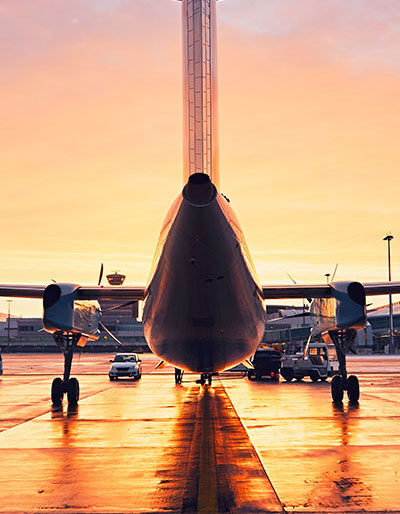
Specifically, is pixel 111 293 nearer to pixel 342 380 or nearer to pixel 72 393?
pixel 72 393

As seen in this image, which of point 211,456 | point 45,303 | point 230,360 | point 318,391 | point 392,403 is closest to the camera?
point 211,456

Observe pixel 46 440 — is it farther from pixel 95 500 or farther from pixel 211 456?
pixel 95 500

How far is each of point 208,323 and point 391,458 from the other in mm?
4186

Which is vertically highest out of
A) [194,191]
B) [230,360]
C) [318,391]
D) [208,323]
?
[194,191]

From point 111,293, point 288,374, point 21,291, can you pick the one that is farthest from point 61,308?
point 288,374

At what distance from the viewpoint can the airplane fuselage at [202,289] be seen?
28.7 ft

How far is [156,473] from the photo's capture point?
965cm

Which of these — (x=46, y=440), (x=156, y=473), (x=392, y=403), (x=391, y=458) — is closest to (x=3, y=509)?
(x=156, y=473)

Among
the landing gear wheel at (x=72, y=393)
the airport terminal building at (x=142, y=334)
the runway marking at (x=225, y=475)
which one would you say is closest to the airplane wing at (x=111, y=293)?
Result: the landing gear wheel at (x=72, y=393)

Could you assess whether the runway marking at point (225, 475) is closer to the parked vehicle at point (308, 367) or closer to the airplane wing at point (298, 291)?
the airplane wing at point (298, 291)

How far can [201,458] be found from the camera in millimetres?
10992

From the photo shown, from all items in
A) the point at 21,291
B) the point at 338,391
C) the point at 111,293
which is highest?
the point at 21,291

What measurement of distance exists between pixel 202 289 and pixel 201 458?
352cm

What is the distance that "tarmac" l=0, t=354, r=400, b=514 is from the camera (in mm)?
7836
